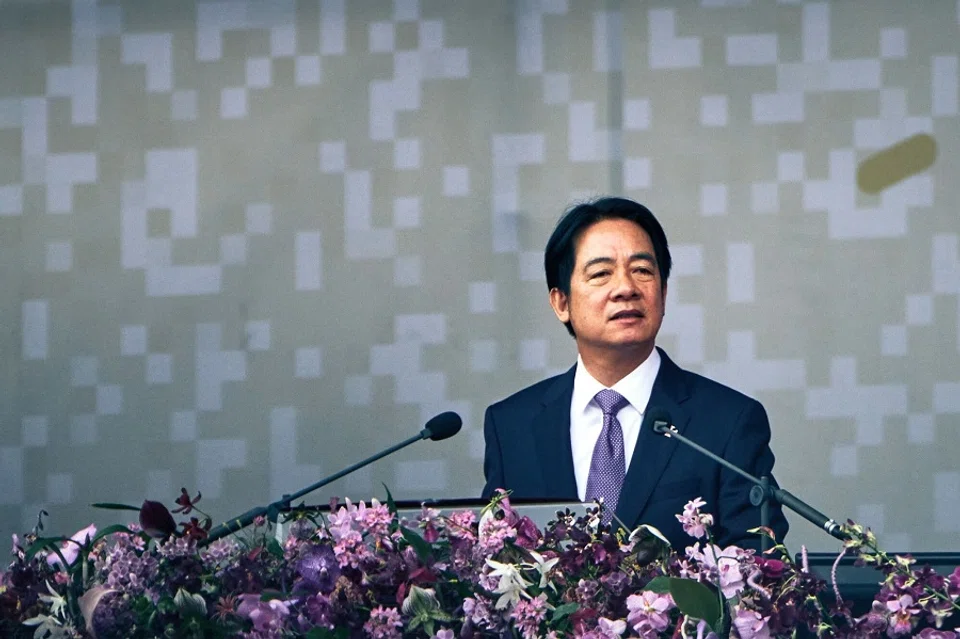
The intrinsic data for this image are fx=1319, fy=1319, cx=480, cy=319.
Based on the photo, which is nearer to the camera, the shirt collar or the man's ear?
the shirt collar

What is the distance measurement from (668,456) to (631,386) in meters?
0.21

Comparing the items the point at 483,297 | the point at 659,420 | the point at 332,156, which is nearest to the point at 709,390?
the point at 659,420

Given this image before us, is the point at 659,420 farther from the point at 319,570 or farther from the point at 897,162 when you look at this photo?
the point at 897,162

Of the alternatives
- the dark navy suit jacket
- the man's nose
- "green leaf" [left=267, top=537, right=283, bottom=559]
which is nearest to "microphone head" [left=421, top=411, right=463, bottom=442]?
the dark navy suit jacket

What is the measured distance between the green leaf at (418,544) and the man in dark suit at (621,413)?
107 cm

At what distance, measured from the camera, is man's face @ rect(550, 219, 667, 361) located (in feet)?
8.71

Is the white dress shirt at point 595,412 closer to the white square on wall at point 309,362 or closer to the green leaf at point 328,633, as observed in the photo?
the white square on wall at point 309,362

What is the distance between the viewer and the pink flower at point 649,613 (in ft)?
4.55

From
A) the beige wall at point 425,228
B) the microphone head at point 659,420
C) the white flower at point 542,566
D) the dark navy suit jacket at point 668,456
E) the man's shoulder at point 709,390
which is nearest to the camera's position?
the white flower at point 542,566

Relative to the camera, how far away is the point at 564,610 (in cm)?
142

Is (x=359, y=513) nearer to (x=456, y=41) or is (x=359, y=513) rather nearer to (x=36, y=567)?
(x=36, y=567)

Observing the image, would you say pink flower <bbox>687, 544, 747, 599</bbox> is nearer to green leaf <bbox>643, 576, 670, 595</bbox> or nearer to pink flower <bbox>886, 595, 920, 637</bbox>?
green leaf <bbox>643, 576, 670, 595</bbox>

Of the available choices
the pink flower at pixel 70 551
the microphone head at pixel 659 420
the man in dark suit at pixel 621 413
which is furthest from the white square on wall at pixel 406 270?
the pink flower at pixel 70 551

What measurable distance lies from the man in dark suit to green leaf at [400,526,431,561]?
1.07 meters
